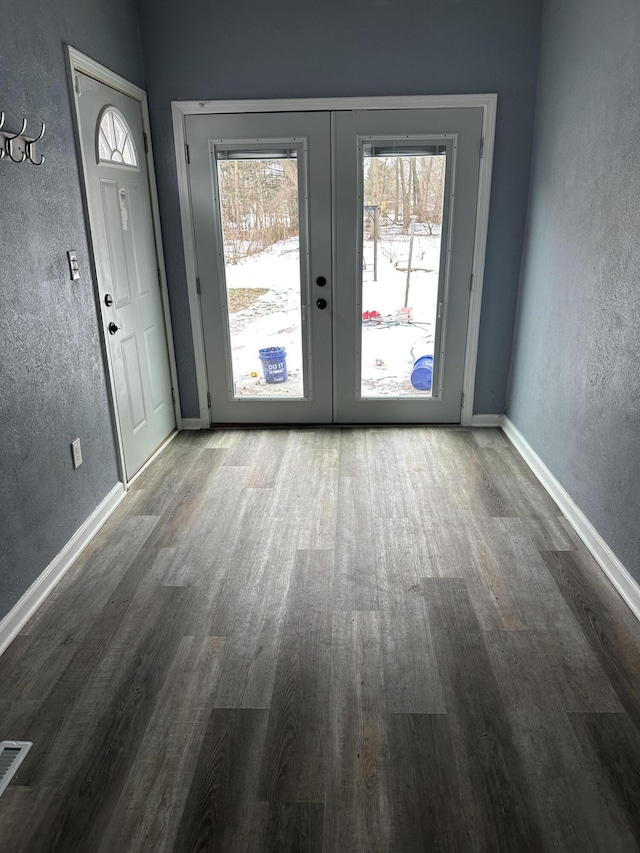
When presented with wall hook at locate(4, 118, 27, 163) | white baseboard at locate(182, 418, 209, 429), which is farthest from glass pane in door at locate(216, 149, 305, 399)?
wall hook at locate(4, 118, 27, 163)

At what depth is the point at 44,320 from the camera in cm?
246

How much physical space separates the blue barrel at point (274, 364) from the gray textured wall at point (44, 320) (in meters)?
1.31

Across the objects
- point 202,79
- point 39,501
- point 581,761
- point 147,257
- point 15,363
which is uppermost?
point 202,79

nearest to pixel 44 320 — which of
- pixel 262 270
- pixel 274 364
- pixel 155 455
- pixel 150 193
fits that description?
pixel 155 455

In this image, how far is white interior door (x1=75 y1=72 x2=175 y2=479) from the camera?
116 inches

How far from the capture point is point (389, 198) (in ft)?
12.0

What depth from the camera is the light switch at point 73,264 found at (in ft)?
8.80

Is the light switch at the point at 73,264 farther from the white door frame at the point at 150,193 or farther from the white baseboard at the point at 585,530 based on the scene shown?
the white baseboard at the point at 585,530

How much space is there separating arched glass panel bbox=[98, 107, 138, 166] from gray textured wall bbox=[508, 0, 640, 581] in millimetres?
2376

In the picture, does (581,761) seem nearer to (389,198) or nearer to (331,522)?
(331,522)

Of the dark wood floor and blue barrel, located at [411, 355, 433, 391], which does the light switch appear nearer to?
the dark wood floor

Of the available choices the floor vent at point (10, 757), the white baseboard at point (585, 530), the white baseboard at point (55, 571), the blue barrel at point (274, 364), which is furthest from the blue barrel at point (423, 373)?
the floor vent at point (10, 757)

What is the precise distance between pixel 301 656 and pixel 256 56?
3312 millimetres

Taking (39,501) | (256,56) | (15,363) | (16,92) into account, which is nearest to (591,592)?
(39,501)
